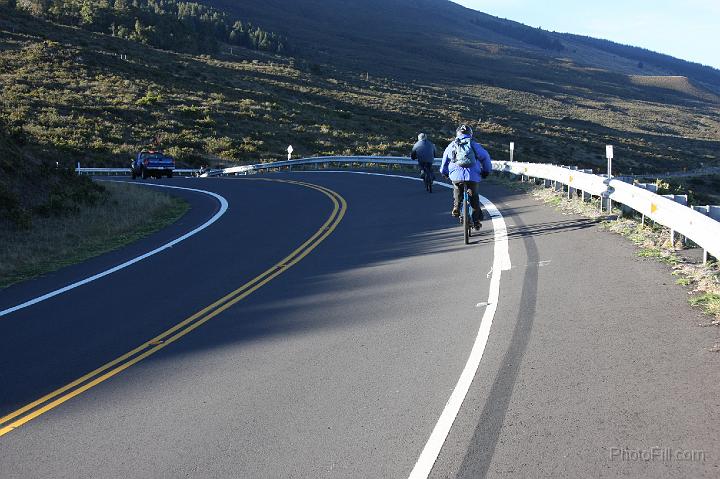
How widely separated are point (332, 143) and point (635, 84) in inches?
5715

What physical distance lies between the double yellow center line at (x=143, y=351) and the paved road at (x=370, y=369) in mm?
83

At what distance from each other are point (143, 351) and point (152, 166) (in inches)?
1216

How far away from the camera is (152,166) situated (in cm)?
3709

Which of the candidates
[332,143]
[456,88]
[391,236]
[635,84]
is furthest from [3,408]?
[635,84]

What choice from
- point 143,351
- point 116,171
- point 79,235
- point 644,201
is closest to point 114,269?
point 79,235

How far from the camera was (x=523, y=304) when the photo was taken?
839 cm

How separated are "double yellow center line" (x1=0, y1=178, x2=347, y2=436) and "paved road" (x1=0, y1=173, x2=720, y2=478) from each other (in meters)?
0.08

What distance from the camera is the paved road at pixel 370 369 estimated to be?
193 inches

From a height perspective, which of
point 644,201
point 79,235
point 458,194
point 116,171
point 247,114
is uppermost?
point 644,201

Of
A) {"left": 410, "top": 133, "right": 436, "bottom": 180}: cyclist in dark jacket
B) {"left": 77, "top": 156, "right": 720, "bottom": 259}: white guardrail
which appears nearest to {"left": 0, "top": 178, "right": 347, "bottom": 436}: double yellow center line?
{"left": 77, "top": 156, "right": 720, "bottom": 259}: white guardrail

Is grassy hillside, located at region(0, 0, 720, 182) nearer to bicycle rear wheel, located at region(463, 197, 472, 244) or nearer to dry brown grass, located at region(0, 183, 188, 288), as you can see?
dry brown grass, located at region(0, 183, 188, 288)

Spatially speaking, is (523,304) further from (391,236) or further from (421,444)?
(391,236)

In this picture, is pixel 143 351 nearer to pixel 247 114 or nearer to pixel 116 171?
pixel 116 171

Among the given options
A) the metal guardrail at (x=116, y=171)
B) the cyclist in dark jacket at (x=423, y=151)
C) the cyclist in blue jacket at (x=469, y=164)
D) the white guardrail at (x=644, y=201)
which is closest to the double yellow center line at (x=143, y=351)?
the cyclist in blue jacket at (x=469, y=164)
